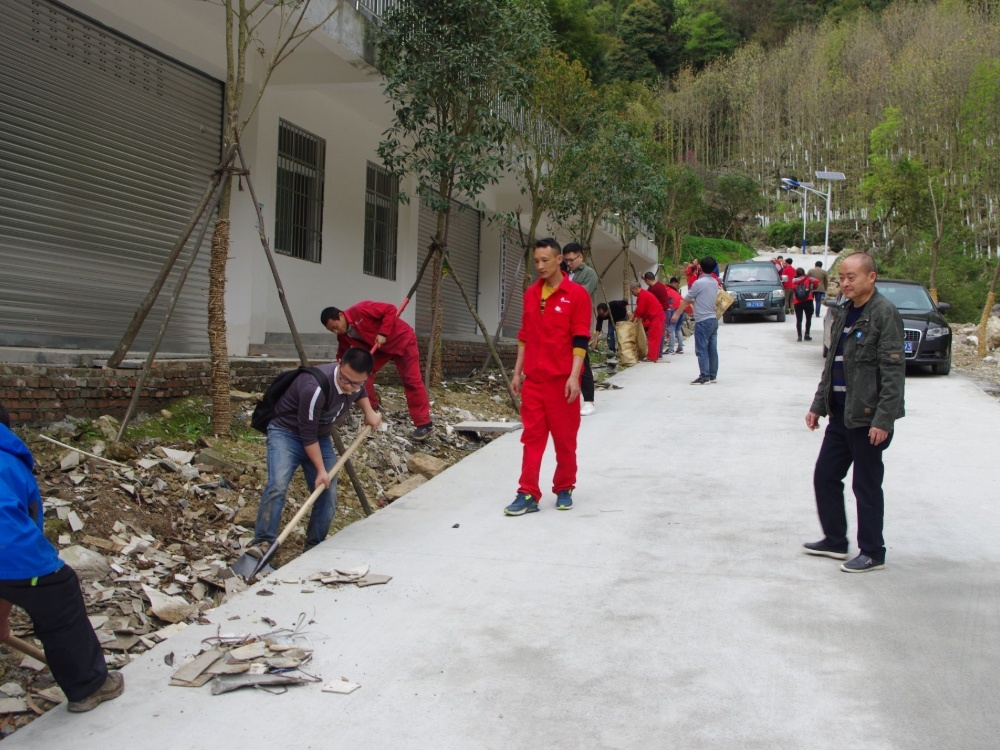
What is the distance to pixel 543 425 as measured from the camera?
255 inches

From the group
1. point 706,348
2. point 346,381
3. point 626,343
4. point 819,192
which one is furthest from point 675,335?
point 819,192

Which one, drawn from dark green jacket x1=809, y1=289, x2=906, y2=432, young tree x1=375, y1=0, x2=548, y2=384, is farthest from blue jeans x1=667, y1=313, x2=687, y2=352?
dark green jacket x1=809, y1=289, x2=906, y2=432

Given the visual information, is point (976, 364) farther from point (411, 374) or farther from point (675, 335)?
point (411, 374)

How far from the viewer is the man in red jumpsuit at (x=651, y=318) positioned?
16734 millimetres

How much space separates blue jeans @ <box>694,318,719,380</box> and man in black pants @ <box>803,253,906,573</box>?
26.3 feet

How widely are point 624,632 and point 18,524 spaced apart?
2.55 meters

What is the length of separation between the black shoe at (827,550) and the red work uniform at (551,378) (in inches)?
67.6

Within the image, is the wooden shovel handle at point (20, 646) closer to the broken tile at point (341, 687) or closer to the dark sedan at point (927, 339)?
the broken tile at point (341, 687)

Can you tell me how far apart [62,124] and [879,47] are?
5439 centimetres

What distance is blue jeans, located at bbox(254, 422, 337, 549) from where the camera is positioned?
5.50 metres

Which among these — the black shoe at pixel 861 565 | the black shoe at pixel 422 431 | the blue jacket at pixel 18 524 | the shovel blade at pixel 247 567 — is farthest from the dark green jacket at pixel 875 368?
the black shoe at pixel 422 431

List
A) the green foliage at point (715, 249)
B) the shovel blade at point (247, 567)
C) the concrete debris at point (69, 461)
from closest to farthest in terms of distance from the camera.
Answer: the shovel blade at point (247, 567) → the concrete debris at point (69, 461) → the green foliage at point (715, 249)

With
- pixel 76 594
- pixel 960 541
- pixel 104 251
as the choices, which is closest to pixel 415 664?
pixel 76 594

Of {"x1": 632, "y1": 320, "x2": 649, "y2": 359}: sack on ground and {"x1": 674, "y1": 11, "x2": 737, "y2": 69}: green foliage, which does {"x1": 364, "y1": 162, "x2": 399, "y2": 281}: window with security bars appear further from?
{"x1": 674, "y1": 11, "x2": 737, "y2": 69}: green foliage
